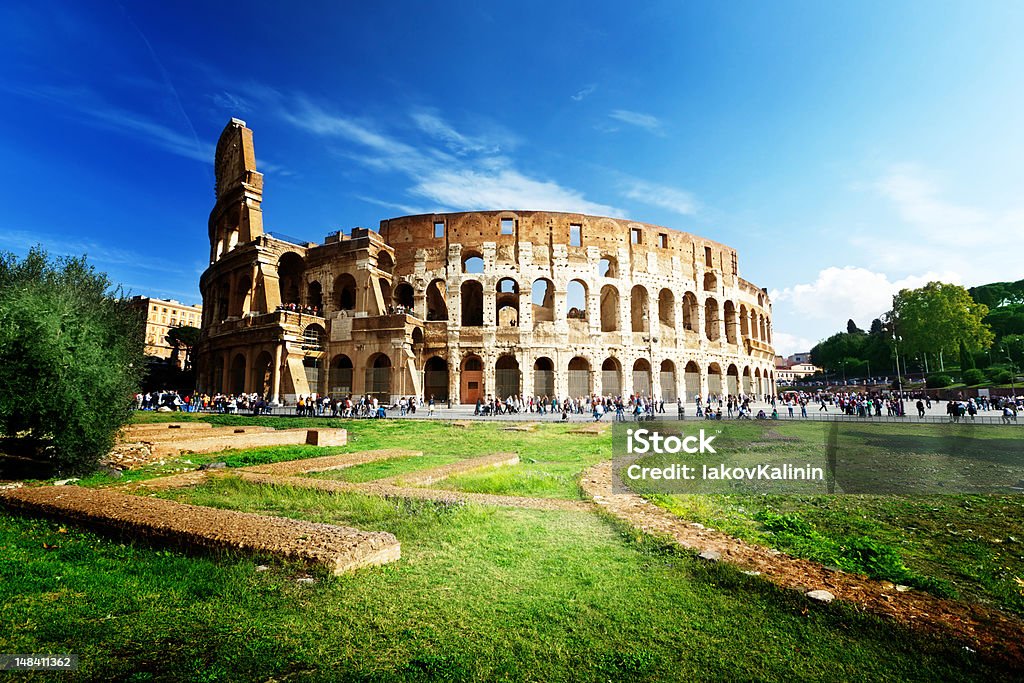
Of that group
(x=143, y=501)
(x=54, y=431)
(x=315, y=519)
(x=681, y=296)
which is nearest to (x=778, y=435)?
(x=315, y=519)

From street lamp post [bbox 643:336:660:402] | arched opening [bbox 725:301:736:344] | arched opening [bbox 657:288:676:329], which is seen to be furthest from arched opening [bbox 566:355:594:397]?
arched opening [bbox 725:301:736:344]

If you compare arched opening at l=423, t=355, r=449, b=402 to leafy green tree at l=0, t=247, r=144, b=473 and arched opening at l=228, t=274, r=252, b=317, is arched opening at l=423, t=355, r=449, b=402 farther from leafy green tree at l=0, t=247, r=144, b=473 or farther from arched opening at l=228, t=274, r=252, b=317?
leafy green tree at l=0, t=247, r=144, b=473

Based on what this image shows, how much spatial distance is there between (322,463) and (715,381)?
35.0 meters

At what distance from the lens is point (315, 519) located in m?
5.37

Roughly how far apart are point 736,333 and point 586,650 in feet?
136

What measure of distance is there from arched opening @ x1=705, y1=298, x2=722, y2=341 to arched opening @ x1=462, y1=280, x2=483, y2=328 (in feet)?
59.6

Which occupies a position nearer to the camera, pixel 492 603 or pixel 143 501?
pixel 492 603

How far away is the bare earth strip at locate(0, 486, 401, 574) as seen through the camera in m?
3.90

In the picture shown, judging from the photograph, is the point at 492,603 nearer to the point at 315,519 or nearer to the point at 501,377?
the point at 315,519

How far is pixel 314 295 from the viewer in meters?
35.2

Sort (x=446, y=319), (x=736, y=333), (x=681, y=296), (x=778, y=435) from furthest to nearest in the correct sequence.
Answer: (x=736, y=333) < (x=681, y=296) < (x=446, y=319) < (x=778, y=435)

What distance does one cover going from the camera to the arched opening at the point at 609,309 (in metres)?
35.4

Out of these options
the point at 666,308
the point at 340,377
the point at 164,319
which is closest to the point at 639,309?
the point at 666,308

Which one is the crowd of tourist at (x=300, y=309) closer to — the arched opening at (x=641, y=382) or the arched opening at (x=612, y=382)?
the arched opening at (x=612, y=382)
